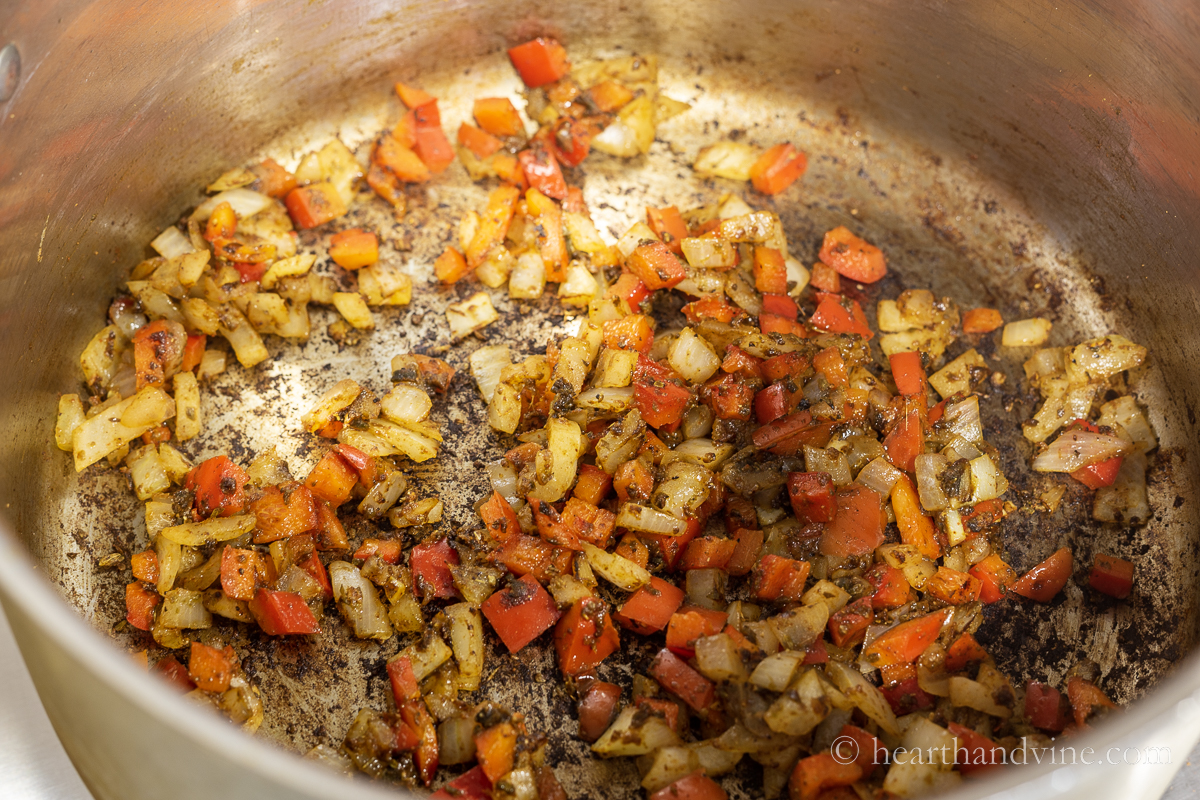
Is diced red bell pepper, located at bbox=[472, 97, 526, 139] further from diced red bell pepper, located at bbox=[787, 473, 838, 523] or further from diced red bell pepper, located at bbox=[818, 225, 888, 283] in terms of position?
diced red bell pepper, located at bbox=[787, 473, 838, 523]

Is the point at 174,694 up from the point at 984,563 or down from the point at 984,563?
up

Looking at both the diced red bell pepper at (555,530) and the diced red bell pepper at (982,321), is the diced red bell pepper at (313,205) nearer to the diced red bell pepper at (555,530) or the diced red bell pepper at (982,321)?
the diced red bell pepper at (555,530)

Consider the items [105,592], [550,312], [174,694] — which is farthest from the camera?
[550,312]

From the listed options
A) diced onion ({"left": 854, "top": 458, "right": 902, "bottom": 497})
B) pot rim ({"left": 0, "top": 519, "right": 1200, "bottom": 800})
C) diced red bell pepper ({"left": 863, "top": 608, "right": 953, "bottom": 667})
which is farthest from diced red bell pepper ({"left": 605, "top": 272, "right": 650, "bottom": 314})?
pot rim ({"left": 0, "top": 519, "right": 1200, "bottom": 800})

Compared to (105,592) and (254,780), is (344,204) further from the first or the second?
(254,780)

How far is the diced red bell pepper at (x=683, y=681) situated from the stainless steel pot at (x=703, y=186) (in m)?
0.23

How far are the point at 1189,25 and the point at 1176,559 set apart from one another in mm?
1392

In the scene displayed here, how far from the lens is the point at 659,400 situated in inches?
86.1

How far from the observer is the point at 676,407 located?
221 centimetres

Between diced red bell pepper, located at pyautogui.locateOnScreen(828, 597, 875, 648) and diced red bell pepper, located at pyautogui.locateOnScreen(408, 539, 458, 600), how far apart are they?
2.99 ft

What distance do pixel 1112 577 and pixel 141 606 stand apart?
241 cm

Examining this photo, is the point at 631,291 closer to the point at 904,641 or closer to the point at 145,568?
the point at 904,641

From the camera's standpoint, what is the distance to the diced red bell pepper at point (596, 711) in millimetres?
1915

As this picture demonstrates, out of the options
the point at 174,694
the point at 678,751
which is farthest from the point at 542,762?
the point at 174,694
